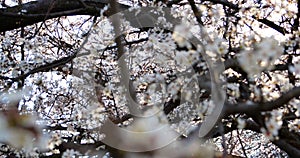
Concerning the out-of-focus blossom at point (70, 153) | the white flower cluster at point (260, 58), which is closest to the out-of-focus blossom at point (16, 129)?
the white flower cluster at point (260, 58)

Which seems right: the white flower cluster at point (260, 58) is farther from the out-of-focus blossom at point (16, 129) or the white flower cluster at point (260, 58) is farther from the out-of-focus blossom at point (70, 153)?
the out-of-focus blossom at point (70, 153)

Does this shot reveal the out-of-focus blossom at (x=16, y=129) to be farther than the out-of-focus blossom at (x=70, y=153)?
No

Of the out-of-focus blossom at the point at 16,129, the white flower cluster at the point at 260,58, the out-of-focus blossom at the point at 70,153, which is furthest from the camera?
the out-of-focus blossom at the point at 70,153

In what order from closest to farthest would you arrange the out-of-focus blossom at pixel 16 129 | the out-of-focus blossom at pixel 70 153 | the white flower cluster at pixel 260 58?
the out-of-focus blossom at pixel 16 129 → the white flower cluster at pixel 260 58 → the out-of-focus blossom at pixel 70 153

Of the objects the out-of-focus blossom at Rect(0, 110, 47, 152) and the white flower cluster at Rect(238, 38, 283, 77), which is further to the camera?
the white flower cluster at Rect(238, 38, 283, 77)

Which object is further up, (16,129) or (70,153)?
(16,129)

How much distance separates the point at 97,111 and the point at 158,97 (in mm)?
384

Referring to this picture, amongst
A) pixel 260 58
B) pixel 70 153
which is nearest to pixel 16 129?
pixel 260 58

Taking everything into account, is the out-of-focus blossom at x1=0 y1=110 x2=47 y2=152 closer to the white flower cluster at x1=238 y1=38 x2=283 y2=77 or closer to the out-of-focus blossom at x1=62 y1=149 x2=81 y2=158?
the white flower cluster at x1=238 y1=38 x2=283 y2=77

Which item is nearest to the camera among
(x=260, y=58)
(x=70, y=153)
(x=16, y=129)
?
(x=16, y=129)

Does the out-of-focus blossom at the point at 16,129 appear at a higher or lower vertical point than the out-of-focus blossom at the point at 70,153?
higher

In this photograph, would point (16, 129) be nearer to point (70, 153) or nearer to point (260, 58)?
point (260, 58)

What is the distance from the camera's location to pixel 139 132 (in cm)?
181

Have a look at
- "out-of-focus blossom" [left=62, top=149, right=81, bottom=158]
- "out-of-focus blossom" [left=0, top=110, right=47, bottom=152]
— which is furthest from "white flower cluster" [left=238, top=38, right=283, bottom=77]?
"out-of-focus blossom" [left=62, top=149, right=81, bottom=158]
